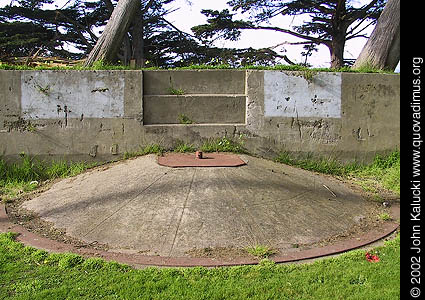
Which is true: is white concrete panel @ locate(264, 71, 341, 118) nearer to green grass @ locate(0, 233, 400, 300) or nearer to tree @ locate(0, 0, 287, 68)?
green grass @ locate(0, 233, 400, 300)

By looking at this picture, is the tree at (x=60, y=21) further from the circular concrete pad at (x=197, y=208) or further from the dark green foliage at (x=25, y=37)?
the circular concrete pad at (x=197, y=208)

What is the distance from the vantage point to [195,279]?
3.54 m

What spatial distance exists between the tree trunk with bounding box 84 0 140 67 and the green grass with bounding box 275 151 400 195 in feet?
13.6

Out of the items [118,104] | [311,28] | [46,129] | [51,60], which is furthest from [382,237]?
[311,28]

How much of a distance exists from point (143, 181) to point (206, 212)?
112 cm

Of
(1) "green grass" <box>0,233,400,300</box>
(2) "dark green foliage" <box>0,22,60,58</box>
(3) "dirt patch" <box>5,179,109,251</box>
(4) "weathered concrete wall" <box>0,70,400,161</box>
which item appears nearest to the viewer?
(1) "green grass" <box>0,233,400,300</box>

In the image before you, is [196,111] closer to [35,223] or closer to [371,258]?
[35,223]

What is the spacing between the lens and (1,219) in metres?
5.18

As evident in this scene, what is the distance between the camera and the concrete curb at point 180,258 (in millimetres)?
3877

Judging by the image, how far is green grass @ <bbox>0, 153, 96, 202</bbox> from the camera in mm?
6586

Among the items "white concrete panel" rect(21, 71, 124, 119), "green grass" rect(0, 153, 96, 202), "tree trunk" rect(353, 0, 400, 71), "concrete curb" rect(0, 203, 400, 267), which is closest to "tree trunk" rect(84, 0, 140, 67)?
"white concrete panel" rect(21, 71, 124, 119)

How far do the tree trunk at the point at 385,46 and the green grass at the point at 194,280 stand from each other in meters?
5.52

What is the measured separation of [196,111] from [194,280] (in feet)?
12.5

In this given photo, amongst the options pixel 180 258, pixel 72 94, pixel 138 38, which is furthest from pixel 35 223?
pixel 138 38
